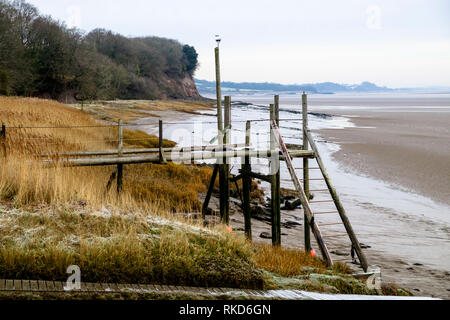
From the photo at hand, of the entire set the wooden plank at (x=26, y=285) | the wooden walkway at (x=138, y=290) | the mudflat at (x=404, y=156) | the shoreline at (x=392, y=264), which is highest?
the wooden plank at (x=26, y=285)

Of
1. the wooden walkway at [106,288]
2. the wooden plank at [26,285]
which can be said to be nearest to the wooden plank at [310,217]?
the wooden walkway at [106,288]

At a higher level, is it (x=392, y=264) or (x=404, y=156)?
(x=404, y=156)

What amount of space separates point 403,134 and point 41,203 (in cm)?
3799

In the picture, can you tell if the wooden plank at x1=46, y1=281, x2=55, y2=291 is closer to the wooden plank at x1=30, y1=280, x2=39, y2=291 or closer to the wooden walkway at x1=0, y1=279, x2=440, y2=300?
the wooden walkway at x1=0, y1=279, x2=440, y2=300

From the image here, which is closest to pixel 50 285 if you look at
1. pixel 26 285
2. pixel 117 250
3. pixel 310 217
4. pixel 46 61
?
pixel 26 285

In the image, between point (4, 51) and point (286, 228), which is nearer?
point (286, 228)

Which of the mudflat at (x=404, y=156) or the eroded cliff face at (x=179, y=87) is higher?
the eroded cliff face at (x=179, y=87)

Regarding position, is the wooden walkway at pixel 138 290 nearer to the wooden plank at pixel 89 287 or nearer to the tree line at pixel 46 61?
the wooden plank at pixel 89 287

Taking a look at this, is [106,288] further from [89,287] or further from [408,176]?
[408,176]

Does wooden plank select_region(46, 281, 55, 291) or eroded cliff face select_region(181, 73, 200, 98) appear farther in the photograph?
eroded cliff face select_region(181, 73, 200, 98)

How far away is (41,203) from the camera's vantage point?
736 centimetres

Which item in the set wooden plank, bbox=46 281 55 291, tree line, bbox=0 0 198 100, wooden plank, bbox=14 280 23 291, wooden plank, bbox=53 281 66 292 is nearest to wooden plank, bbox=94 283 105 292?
wooden plank, bbox=53 281 66 292
